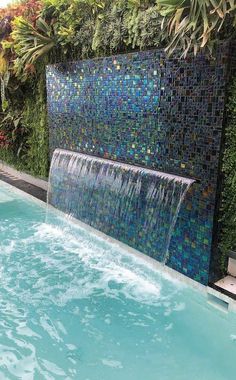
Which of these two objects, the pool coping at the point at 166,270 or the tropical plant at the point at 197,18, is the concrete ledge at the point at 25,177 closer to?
the pool coping at the point at 166,270

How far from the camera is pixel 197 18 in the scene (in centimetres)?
295

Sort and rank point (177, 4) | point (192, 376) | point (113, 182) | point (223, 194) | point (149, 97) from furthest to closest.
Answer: point (113, 182), point (149, 97), point (223, 194), point (177, 4), point (192, 376)

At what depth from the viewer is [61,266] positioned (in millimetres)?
4176

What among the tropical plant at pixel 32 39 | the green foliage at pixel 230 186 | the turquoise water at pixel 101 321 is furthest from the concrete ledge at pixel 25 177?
the green foliage at pixel 230 186

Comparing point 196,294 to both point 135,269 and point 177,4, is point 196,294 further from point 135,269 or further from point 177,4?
point 177,4

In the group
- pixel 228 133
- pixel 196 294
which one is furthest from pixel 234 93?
pixel 196 294

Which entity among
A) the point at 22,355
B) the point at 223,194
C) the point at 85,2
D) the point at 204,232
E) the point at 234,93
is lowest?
the point at 22,355

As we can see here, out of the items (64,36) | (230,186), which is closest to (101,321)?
(230,186)

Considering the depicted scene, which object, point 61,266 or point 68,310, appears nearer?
point 68,310

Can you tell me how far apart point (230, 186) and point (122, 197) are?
161 cm

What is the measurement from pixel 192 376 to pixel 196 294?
42.6 inches

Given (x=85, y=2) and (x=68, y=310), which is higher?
(x=85, y=2)

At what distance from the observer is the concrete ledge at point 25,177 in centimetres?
712

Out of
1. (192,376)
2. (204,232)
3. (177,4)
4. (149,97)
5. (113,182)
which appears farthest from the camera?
(113,182)
